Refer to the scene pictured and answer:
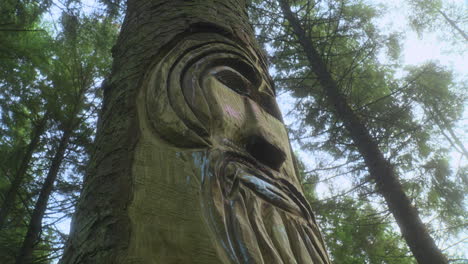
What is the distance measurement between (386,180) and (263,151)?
3838 mm

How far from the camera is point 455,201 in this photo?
23.6ft

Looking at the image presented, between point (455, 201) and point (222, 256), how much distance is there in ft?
25.7

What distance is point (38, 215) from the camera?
480 cm

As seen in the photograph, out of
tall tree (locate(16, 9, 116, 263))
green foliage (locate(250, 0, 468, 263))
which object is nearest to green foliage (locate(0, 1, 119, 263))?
tall tree (locate(16, 9, 116, 263))

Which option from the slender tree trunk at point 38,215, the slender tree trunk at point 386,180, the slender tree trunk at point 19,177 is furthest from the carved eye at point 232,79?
the slender tree trunk at point 19,177

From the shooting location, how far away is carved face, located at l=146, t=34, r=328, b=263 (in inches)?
37.6

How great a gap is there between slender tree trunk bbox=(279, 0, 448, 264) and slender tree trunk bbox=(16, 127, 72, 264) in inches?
166

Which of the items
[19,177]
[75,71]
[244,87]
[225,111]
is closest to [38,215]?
[19,177]

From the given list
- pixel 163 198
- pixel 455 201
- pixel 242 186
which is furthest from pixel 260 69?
pixel 455 201

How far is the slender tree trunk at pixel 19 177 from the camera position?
508cm

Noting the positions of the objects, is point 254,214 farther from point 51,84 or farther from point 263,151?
point 51,84

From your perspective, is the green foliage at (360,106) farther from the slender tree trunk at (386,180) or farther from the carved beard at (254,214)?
the carved beard at (254,214)

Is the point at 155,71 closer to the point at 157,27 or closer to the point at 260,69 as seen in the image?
the point at 157,27

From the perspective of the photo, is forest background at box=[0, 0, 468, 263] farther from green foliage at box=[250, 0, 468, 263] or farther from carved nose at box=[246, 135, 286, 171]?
carved nose at box=[246, 135, 286, 171]
